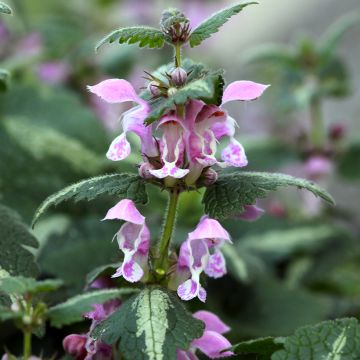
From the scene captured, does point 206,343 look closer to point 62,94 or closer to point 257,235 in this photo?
point 257,235

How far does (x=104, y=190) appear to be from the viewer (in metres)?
0.88

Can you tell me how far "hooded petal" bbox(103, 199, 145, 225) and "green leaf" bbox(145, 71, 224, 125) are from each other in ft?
0.32

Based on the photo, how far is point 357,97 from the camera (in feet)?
10.3

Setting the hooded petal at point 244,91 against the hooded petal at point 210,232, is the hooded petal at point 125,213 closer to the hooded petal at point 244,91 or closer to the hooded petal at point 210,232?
the hooded petal at point 210,232

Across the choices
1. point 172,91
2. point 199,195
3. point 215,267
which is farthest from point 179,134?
point 199,195

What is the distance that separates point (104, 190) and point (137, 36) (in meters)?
0.18

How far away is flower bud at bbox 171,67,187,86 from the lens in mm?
891

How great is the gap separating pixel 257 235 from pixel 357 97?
1.45 metres

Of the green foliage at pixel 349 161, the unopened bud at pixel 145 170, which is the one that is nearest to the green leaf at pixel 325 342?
the unopened bud at pixel 145 170

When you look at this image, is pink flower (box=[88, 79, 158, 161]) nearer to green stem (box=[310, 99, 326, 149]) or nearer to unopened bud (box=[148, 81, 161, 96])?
unopened bud (box=[148, 81, 161, 96])

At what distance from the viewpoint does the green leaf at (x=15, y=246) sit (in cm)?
96

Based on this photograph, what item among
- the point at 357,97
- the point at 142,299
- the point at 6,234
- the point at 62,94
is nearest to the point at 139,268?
the point at 142,299

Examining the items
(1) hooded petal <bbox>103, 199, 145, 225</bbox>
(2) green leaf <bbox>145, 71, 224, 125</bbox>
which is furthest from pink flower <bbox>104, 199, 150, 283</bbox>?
(2) green leaf <bbox>145, 71, 224, 125</bbox>

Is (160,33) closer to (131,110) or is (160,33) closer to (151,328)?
(131,110)
